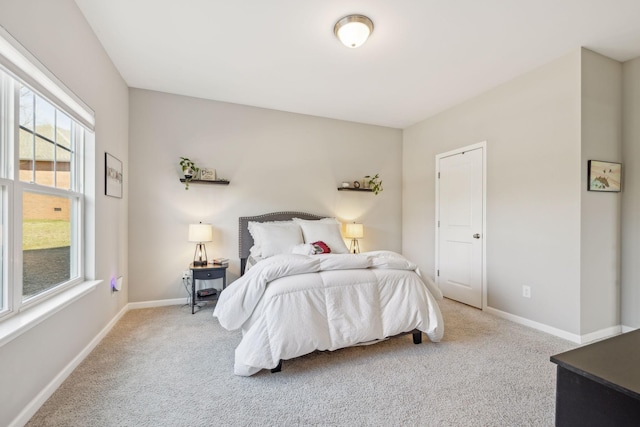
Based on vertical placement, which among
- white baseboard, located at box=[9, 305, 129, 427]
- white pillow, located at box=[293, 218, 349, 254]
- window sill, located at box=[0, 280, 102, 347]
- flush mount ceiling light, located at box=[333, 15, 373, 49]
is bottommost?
white baseboard, located at box=[9, 305, 129, 427]

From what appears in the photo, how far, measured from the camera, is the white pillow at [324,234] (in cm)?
363

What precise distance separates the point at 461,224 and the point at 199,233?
130 inches

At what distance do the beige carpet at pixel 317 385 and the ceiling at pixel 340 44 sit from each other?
8.61ft

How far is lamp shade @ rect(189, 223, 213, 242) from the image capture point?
11.0 feet

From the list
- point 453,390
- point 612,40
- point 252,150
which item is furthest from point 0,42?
point 612,40

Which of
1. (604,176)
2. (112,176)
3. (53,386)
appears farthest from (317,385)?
(604,176)

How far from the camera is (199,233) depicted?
3365 mm

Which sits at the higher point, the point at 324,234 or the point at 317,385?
the point at 324,234

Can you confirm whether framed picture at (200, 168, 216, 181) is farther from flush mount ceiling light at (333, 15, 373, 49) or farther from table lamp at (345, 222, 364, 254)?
flush mount ceiling light at (333, 15, 373, 49)

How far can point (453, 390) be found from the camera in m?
1.85

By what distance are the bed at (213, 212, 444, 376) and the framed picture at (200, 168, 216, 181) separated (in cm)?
186

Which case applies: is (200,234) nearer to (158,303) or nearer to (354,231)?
(158,303)

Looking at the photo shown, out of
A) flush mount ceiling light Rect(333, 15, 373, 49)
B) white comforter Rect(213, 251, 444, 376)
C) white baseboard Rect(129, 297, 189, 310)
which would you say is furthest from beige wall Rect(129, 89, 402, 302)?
flush mount ceiling light Rect(333, 15, 373, 49)

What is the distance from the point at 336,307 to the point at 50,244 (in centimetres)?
205
